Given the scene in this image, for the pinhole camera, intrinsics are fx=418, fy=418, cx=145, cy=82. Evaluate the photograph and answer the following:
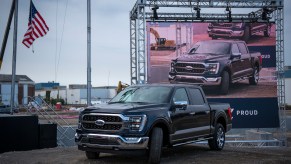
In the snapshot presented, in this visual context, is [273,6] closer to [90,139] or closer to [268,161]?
[268,161]

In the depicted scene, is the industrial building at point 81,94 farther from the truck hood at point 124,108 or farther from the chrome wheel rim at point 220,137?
the truck hood at point 124,108

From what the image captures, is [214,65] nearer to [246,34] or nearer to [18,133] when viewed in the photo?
[246,34]

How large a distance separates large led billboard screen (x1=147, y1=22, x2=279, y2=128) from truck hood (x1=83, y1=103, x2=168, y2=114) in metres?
13.1

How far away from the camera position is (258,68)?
24.4 metres

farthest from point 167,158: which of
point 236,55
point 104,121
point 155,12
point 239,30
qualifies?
point 239,30

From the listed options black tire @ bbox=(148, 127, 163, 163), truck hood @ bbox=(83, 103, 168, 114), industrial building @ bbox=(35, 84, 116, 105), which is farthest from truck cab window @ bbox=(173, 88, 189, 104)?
industrial building @ bbox=(35, 84, 116, 105)

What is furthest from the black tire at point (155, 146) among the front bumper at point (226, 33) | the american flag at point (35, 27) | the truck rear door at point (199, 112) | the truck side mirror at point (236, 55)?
the front bumper at point (226, 33)

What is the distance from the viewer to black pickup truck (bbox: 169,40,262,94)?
75.5 feet

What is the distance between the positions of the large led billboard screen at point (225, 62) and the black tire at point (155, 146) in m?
13.5

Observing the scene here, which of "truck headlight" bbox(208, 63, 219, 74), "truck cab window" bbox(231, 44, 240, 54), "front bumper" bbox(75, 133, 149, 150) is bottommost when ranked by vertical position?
"front bumper" bbox(75, 133, 149, 150)

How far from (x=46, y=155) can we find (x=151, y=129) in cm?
395

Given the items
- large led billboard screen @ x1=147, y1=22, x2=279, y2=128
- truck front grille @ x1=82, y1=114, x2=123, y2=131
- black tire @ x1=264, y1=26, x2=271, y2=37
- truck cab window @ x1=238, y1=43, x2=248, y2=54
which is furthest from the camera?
black tire @ x1=264, y1=26, x2=271, y2=37

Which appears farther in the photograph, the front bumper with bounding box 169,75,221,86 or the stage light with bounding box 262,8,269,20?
the stage light with bounding box 262,8,269,20

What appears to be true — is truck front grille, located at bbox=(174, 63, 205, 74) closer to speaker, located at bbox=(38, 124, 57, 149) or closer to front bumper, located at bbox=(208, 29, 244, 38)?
front bumper, located at bbox=(208, 29, 244, 38)
